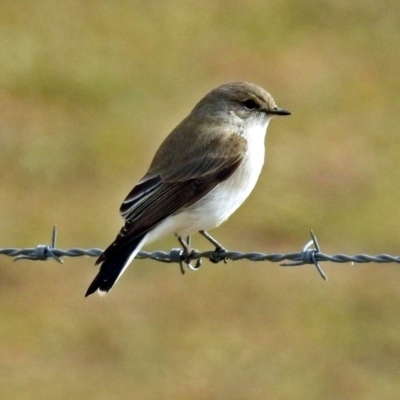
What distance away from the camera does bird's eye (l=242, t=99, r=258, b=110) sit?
27.8ft

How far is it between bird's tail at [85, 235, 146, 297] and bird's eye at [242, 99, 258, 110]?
4.95 feet

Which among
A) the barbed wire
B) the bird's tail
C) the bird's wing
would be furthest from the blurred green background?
the bird's tail

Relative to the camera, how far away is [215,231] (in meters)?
14.7

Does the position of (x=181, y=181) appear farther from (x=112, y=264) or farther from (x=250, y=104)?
(x=112, y=264)

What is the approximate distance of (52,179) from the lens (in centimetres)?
1656

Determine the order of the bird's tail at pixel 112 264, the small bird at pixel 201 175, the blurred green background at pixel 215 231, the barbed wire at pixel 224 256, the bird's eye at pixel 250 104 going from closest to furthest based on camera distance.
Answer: the barbed wire at pixel 224 256, the bird's tail at pixel 112 264, the small bird at pixel 201 175, the bird's eye at pixel 250 104, the blurred green background at pixel 215 231

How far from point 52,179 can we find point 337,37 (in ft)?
24.4

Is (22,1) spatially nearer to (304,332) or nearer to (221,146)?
(304,332)

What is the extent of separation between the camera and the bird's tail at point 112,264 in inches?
280

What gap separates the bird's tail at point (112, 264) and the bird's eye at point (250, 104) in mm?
1509

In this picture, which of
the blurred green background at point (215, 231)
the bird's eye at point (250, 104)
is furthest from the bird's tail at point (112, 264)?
the blurred green background at point (215, 231)

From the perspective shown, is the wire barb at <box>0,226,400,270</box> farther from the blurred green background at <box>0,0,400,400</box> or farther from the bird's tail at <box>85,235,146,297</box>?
the blurred green background at <box>0,0,400,400</box>

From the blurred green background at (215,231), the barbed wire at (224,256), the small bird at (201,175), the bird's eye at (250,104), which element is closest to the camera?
the barbed wire at (224,256)

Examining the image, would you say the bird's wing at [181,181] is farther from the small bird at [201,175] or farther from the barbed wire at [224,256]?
the barbed wire at [224,256]
